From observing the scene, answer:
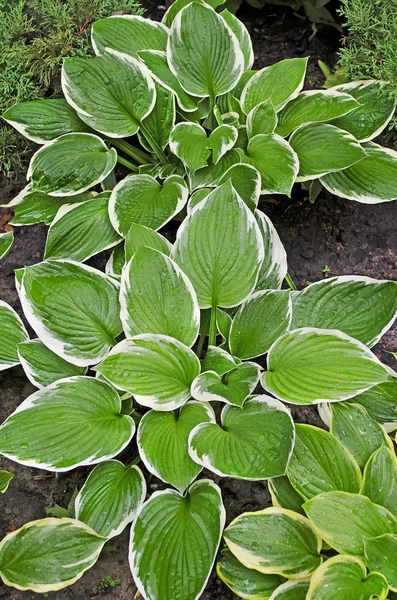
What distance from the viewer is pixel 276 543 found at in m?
1.28

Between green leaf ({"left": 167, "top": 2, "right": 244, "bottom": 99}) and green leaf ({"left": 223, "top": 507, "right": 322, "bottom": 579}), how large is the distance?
1.25m

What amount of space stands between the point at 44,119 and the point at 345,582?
1556 millimetres

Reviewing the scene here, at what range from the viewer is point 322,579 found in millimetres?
1162

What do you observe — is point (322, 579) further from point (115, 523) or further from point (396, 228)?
point (396, 228)

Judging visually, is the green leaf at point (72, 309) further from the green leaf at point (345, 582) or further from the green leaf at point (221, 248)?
the green leaf at point (345, 582)

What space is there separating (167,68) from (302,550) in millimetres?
1442

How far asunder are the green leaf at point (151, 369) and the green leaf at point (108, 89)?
2.45ft

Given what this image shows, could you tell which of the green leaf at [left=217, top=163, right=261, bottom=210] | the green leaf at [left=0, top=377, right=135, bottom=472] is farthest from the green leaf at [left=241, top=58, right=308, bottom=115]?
the green leaf at [left=0, top=377, right=135, bottom=472]

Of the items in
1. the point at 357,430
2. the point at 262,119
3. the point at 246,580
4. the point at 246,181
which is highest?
the point at 262,119

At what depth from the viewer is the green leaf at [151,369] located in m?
1.36

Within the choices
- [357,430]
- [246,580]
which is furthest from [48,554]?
[357,430]

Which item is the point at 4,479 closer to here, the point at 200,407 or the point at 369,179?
the point at 200,407

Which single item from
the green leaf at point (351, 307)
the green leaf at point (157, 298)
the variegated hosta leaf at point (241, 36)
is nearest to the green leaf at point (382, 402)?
the green leaf at point (351, 307)

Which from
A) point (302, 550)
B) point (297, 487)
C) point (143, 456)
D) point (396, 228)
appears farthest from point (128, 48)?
point (302, 550)
